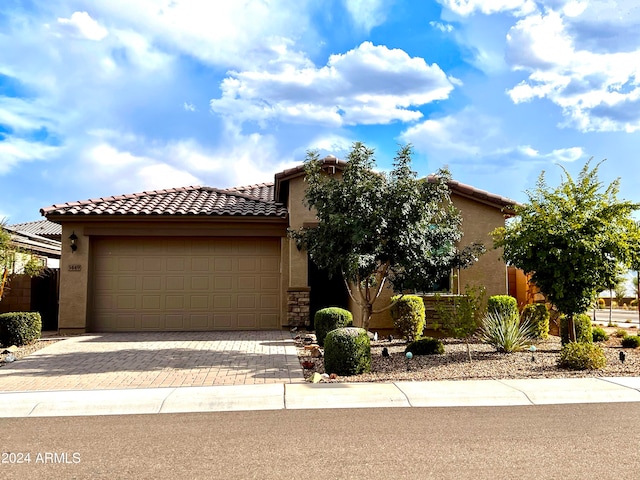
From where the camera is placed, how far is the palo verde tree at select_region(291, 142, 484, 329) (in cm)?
1102

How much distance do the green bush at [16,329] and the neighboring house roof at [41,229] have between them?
19.0m

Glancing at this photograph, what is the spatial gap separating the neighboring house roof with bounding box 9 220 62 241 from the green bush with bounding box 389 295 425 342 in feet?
77.4

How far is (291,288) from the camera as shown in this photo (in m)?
16.3

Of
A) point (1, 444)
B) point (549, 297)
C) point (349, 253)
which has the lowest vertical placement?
point (1, 444)

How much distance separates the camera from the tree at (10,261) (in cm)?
1473

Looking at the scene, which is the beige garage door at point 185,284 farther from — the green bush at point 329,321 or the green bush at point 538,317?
the green bush at point 538,317

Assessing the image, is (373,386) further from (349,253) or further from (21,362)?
(21,362)

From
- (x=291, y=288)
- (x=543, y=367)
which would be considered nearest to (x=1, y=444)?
(x=543, y=367)

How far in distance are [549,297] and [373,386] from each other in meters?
5.67

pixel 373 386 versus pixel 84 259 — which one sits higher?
pixel 84 259

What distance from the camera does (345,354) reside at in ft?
32.6

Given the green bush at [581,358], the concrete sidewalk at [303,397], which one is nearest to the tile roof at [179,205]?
the concrete sidewalk at [303,397]

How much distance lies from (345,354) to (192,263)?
8382mm

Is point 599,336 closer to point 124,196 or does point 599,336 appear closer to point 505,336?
point 505,336
